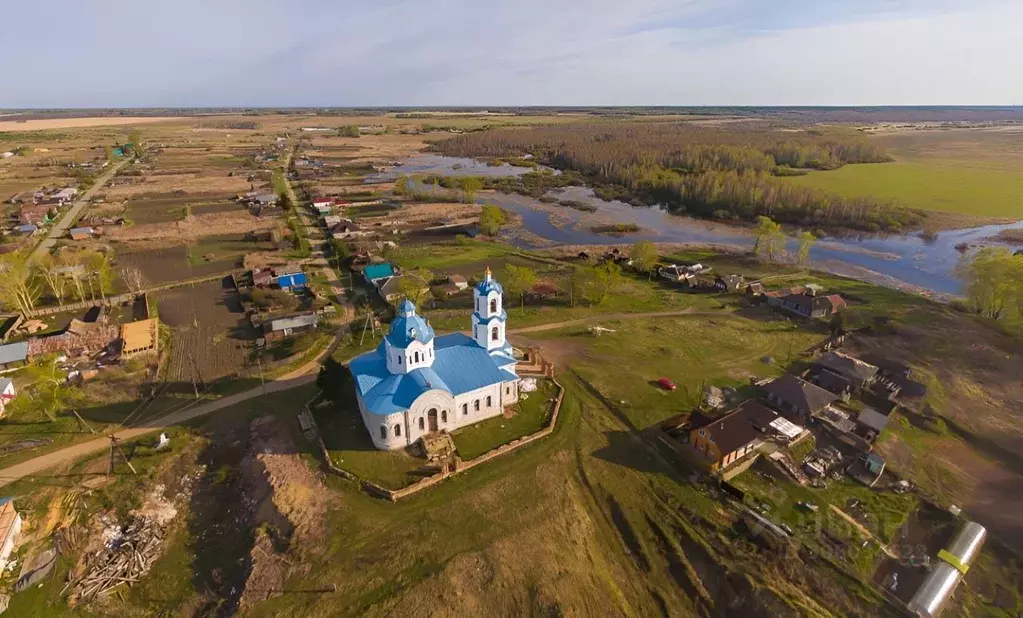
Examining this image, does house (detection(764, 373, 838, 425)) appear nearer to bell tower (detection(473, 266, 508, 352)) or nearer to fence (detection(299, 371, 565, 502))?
fence (detection(299, 371, 565, 502))

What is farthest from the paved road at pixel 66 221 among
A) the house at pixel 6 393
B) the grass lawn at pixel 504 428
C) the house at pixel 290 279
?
the grass lawn at pixel 504 428

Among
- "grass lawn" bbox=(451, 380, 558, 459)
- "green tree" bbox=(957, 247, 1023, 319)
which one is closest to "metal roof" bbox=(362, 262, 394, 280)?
"grass lawn" bbox=(451, 380, 558, 459)

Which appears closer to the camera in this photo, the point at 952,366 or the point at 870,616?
the point at 870,616

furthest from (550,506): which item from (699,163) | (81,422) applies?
(699,163)

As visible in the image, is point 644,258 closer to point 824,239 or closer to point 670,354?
point 670,354

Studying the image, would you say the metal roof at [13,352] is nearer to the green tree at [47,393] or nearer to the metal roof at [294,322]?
the green tree at [47,393]

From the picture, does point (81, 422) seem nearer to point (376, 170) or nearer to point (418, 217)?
point (418, 217)
